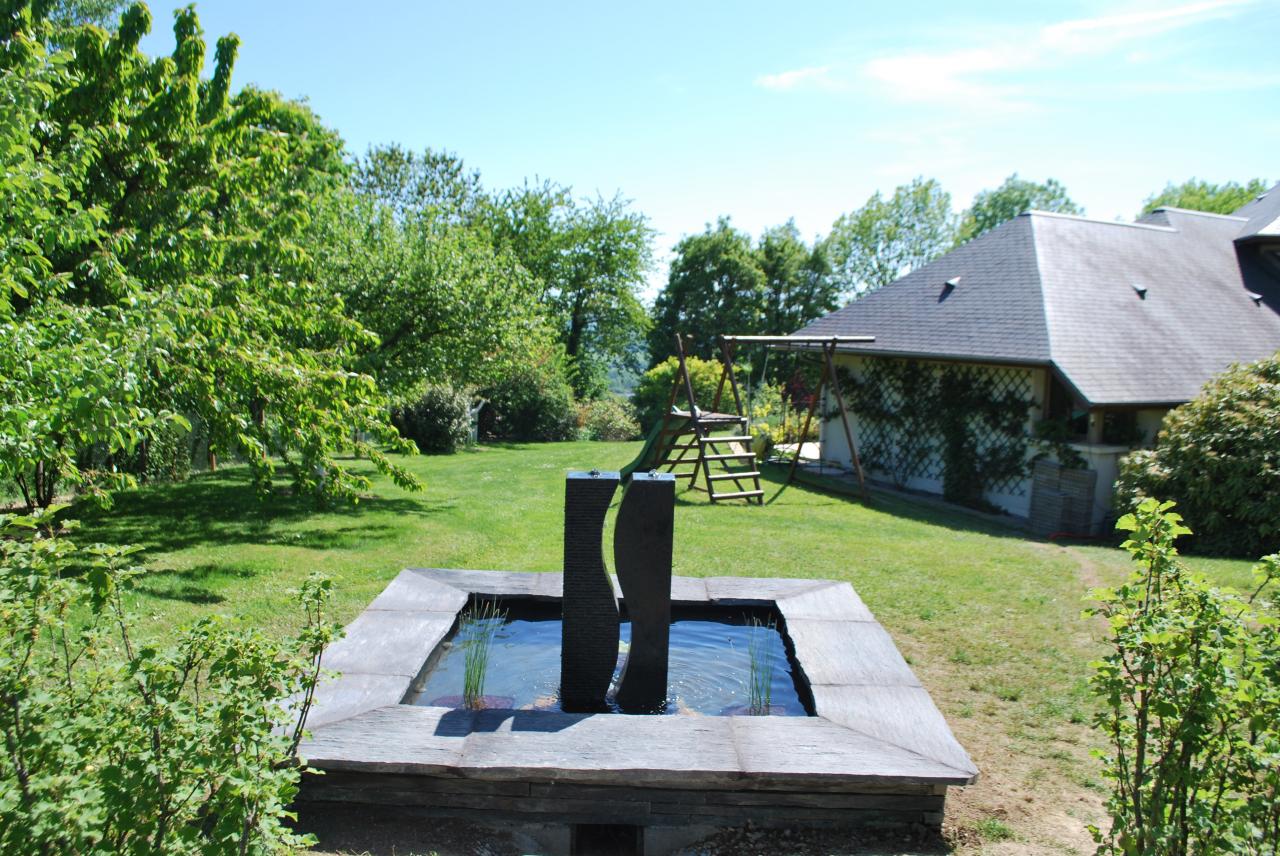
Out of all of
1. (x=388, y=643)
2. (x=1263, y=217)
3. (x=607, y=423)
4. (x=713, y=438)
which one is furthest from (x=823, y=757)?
(x=607, y=423)

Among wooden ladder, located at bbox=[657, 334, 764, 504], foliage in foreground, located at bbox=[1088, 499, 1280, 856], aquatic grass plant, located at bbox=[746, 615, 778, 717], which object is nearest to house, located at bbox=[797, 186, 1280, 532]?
wooden ladder, located at bbox=[657, 334, 764, 504]

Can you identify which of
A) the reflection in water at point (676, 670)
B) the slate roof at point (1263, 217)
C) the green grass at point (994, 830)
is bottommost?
the green grass at point (994, 830)

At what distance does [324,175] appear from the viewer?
13.1 meters

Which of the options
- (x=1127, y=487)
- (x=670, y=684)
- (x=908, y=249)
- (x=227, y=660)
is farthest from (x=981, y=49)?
(x=908, y=249)

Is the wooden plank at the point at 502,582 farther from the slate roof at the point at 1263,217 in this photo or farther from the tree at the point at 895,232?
the tree at the point at 895,232

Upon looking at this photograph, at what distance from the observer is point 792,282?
153ft

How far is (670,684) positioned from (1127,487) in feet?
29.5

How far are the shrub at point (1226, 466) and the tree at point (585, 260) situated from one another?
89.9ft

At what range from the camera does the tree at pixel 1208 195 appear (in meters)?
47.8

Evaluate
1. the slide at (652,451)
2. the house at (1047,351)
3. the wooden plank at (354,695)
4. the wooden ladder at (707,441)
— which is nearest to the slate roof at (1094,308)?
the house at (1047,351)

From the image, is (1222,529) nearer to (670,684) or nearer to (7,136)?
(670,684)

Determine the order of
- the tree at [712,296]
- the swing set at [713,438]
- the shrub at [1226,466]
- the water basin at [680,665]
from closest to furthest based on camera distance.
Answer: the water basin at [680,665] < the shrub at [1226,466] < the swing set at [713,438] < the tree at [712,296]

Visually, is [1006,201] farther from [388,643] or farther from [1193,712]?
[1193,712]

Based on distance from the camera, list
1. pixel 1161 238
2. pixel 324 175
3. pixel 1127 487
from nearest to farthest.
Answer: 1. pixel 1127 487
2. pixel 324 175
3. pixel 1161 238
